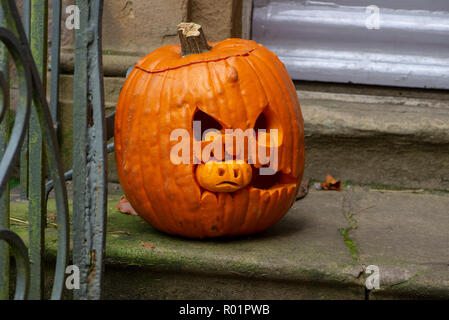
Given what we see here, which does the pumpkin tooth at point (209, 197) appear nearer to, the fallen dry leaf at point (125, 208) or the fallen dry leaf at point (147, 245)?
the fallen dry leaf at point (147, 245)

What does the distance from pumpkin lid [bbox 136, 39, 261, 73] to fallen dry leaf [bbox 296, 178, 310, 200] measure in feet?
2.25

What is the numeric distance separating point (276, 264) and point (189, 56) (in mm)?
606

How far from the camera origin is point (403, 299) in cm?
139

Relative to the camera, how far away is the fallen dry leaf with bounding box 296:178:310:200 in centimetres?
208

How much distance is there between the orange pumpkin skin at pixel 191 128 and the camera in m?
1.46

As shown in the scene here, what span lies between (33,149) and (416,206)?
4.46ft

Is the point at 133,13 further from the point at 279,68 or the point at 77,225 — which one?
the point at 77,225

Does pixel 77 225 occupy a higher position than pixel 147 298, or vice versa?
pixel 77 225

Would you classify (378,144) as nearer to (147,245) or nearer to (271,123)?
(271,123)

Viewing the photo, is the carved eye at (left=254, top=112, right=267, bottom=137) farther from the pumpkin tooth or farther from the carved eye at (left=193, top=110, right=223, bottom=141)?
the pumpkin tooth

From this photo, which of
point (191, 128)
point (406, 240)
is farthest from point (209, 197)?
point (406, 240)

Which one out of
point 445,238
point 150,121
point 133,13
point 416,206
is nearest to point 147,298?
point 150,121

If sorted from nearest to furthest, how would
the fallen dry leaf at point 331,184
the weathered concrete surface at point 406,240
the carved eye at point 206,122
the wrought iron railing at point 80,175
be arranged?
the wrought iron railing at point 80,175, the weathered concrete surface at point 406,240, the carved eye at point 206,122, the fallen dry leaf at point 331,184

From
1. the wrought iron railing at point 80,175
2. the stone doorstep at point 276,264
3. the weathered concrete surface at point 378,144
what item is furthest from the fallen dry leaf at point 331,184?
the wrought iron railing at point 80,175
